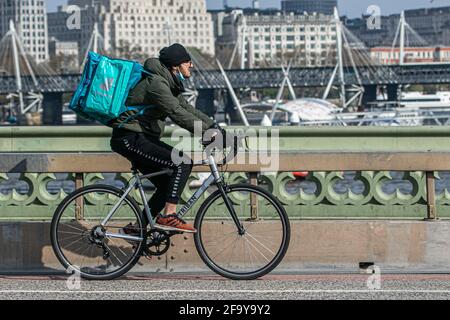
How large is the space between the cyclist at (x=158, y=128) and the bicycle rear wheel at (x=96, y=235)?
0.24 metres

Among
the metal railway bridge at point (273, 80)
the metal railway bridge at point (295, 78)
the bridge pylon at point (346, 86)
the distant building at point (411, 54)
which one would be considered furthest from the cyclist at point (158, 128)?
the distant building at point (411, 54)

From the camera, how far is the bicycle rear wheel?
352 inches

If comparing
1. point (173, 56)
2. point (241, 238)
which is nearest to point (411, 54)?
point (241, 238)

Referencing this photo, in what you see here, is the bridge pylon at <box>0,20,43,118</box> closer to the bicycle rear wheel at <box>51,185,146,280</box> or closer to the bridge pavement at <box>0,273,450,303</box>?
the bicycle rear wheel at <box>51,185,146,280</box>

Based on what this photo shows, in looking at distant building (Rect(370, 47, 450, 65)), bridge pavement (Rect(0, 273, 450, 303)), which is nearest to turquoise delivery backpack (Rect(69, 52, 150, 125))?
bridge pavement (Rect(0, 273, 450, 303))

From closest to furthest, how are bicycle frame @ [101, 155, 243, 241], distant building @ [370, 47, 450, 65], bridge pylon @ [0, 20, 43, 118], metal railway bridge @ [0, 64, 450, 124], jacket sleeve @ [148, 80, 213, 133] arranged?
jacket sleeve @ [148, 80, 213, 133] → bicycle frame @ [101, 155, 243, 241] → bridge pylon @ [0, 20, 43, 118] → metal railway bridge @ [0, 64, 450, 124] → distant building @ [370, 47, 450, 65]

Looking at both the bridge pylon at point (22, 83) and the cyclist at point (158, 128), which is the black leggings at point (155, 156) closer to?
the cyclist at point (158, 128)

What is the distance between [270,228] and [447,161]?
154cm

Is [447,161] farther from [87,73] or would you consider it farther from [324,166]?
[87,73]

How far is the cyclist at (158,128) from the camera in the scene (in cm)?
877

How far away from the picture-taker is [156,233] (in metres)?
8.91

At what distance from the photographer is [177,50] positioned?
8.84 metres

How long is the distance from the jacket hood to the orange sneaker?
2.85 feet
